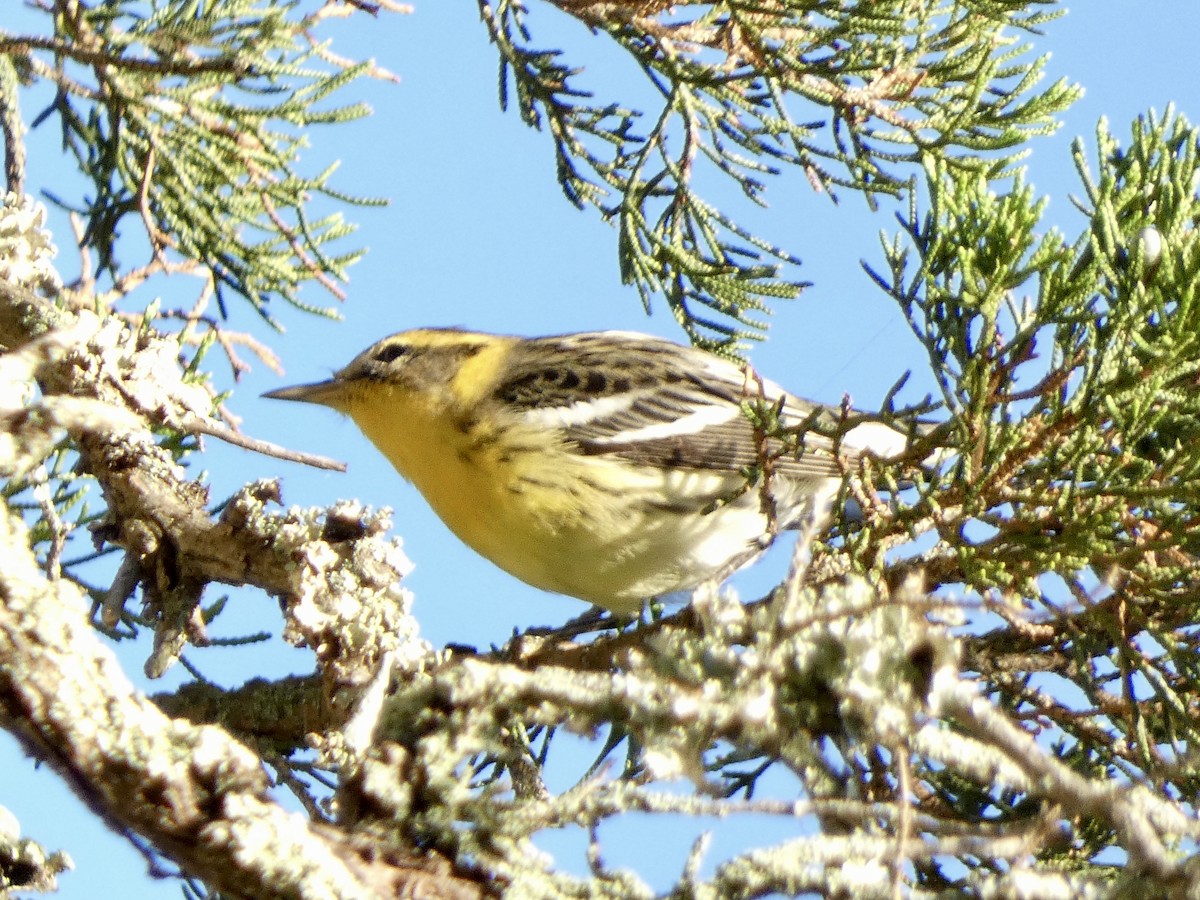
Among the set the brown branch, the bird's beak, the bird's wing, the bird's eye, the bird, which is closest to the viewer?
the brown branch

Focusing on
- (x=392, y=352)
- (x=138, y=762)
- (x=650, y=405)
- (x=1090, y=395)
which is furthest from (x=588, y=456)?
(x=138, y=762)

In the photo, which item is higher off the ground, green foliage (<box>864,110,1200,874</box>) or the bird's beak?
the bird's beak

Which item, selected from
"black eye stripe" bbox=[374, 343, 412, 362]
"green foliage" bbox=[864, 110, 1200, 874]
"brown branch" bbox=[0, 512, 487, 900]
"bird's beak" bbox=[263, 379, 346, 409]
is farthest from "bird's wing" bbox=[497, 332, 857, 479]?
"brown branch" bbox=[0, 512, 487, 900]

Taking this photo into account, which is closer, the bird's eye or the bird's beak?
the bird's beak

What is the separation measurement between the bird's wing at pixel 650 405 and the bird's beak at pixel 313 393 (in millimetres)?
543

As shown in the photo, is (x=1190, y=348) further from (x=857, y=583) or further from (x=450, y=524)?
(x=450, y=524)

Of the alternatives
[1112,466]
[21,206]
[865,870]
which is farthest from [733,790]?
[21,206]

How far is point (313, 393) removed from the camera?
430 centimetres

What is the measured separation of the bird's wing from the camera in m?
3.98

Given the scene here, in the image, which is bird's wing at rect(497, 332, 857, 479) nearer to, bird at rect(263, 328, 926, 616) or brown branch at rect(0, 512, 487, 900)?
bird at rect(263, 328, 926, 616)

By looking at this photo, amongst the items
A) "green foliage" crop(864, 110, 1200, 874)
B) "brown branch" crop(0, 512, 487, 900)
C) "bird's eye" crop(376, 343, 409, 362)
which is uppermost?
"bird's eye" crop(376, 343, 409, 362)

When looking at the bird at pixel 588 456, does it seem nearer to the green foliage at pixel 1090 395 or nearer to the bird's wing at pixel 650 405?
the bird's wing at pixel 650 405

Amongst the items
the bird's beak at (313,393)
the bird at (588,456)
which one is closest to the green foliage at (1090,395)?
the bird at (588,456)

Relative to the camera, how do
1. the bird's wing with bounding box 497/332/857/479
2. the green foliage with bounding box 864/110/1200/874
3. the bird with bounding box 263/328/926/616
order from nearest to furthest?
the green foliage with bounding box 864/110/1200/874 < the bird with bounding box 263/328/926/616 < the bird's wing with bounding box 497/332/857/479
